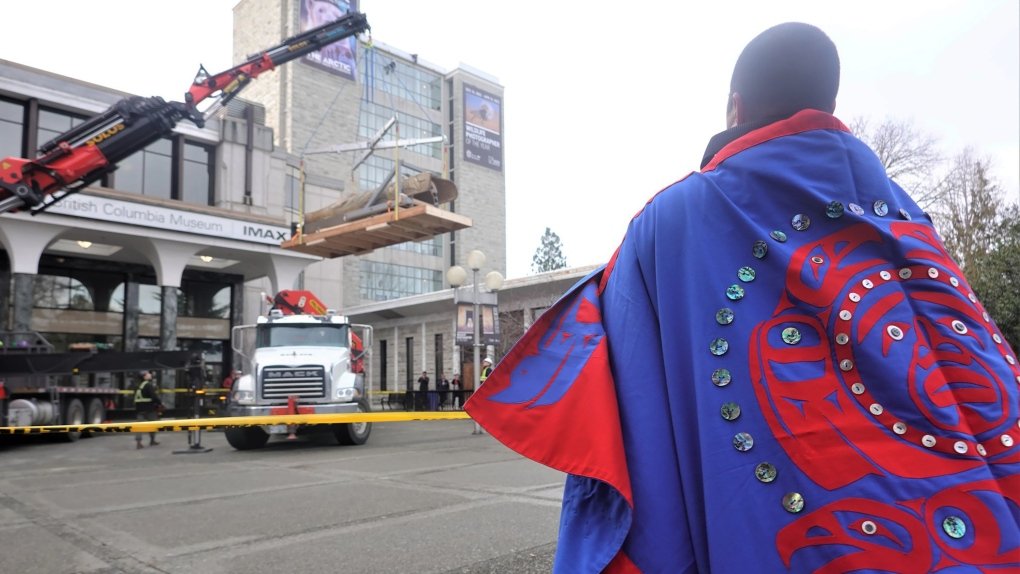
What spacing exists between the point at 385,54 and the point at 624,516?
73406mm

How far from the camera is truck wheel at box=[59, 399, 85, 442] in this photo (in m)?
16.2

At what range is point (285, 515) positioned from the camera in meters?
5.88

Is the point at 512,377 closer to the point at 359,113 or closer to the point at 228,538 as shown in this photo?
the point at 228,538

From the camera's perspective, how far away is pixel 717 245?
4.17 ft

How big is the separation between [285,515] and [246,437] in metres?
7.82

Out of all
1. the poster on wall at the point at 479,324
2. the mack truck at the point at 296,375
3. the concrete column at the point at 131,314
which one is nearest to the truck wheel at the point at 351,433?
the mack truck at the point at 296,375

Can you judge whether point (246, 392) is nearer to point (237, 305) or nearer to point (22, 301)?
point (22, 301)

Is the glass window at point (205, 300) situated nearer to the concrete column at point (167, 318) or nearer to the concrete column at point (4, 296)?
the concrete column at point (167, 318)

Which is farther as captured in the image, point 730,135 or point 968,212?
point 968,212

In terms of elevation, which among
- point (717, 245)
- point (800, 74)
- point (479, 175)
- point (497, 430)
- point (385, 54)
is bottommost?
point (497, 430)

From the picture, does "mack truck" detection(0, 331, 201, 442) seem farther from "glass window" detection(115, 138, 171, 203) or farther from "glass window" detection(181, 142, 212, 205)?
"glass window" detection(181, 142, 212, 205)

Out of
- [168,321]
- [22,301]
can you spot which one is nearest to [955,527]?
[22,301]

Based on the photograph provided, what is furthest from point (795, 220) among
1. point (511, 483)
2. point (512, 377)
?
point (511, 483)

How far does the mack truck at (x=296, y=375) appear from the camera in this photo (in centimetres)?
1311
